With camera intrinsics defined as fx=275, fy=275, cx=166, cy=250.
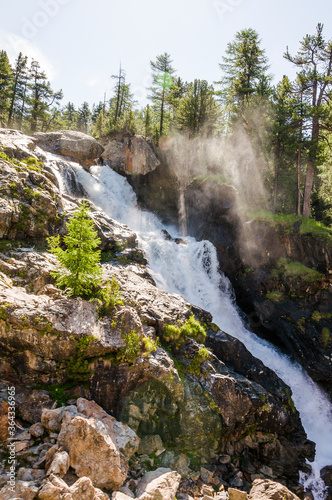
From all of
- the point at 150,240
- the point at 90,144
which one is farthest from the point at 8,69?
the point at 150,240

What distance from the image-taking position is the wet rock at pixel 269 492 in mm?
8328

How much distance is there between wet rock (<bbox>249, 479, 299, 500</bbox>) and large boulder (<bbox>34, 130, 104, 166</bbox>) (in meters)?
31.1

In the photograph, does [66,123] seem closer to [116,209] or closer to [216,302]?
[116,209]

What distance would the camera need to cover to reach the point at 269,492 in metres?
8.53

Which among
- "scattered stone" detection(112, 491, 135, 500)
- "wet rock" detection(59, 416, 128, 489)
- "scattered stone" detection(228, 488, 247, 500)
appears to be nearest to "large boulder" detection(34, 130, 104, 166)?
"wet rock" detection(59, 416, 128, 489)

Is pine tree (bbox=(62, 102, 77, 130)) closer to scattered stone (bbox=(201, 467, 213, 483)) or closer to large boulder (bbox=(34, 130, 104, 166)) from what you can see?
large boulder (bbox=(34, 130, 104, 166))

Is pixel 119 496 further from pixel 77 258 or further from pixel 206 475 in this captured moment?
pixel 77 258

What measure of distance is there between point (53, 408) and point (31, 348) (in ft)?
6.38

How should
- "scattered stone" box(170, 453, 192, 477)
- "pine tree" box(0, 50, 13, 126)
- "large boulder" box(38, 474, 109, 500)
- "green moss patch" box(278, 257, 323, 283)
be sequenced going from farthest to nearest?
1. "pine tree" box(0, 50, 13, 126)
2. "green moss patch" box(278, 257, 323, 283)
3. "scattered stone" box(170, 453, 192, 477)
4. "large boulder" box(38, 474, 109, 500)

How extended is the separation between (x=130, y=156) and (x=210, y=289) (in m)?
20.9

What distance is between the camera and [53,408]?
815 cm

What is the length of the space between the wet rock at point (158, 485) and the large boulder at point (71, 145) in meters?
29.9

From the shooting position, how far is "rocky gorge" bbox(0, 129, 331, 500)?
A: 7.17 metres

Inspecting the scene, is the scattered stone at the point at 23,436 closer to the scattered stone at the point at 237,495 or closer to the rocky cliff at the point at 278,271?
the scattered stone at the point at 237,495
